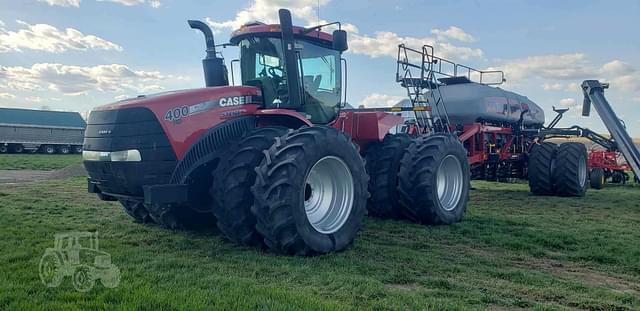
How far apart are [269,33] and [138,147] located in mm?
2219

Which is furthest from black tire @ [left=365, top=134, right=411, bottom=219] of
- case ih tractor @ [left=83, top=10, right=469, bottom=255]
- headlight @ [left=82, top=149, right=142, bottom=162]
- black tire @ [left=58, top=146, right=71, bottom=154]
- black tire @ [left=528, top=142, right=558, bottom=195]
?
black tire @ [left=58, top=146, right=71, bottom=154]

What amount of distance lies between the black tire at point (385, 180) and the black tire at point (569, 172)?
623 cm

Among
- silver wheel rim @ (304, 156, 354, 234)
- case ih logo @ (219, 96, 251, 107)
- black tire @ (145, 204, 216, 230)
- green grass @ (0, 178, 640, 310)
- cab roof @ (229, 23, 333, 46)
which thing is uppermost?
cab roof @ (229, 23, 333, 46)

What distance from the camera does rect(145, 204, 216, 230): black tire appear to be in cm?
629

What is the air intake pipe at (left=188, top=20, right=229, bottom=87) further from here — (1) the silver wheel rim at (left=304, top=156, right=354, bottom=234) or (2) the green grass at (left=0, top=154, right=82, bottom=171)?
(2) the green grass at (left=0, top=154, right=82, bottom=171)

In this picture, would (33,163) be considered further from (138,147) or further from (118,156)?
(138,147)

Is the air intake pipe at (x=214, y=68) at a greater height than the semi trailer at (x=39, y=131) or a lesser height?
lesser

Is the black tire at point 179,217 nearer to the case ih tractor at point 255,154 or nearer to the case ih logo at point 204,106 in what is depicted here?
the case ih tractor at point 255,154

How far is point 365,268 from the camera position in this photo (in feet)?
15.6

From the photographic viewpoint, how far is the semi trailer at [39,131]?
41.0 meters

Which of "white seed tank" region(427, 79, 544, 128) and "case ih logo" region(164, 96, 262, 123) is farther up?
"white seed tank" region(427, 79, 544, 128)

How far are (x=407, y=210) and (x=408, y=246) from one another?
149cm

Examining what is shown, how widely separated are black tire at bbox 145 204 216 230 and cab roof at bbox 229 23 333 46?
2310 mm

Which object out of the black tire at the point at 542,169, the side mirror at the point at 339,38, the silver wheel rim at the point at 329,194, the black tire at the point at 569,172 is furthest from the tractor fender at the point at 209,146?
Result: the black tire at the point at 569,172
